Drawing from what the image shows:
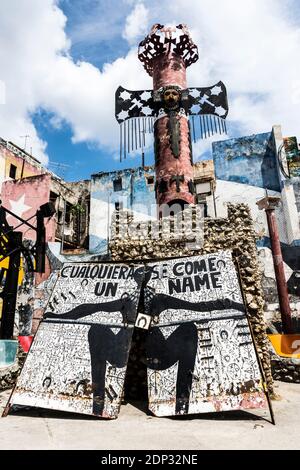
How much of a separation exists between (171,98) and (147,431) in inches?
447

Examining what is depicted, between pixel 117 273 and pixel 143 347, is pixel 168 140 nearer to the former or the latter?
pixel 117 273

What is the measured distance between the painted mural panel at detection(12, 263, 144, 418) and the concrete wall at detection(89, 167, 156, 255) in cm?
2205

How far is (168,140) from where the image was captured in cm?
1230

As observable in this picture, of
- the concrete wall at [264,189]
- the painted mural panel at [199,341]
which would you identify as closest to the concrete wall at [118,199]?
the concrete wall at [264,189]

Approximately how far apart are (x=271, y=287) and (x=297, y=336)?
10418 millimetres

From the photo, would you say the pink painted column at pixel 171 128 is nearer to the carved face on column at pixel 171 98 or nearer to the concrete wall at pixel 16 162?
the carved face on column at pixel 171 98

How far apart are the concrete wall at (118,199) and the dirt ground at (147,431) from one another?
23.8m

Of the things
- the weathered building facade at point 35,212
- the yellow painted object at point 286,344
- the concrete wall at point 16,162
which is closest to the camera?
the yellow painted object at point 286,344

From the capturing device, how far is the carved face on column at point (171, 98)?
41.6 ft

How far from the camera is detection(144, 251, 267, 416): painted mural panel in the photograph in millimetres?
5785

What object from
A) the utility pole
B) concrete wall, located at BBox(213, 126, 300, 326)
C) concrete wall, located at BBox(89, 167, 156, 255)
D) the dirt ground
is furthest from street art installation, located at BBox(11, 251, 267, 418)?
concrete wall, located at BBox(89, 167, 156, 255)

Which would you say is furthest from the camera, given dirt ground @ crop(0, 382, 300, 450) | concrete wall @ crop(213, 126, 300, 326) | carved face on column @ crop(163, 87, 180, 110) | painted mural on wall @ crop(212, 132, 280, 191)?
painted mural on wall @ crop(212, 132, 280, 191)

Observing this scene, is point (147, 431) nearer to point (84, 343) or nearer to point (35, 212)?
point (84, 343)

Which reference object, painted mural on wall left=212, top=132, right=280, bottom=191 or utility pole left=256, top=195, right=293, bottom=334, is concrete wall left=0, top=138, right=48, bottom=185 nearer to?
painted mural on wall left=212, top=132, right=280, bottom=191
